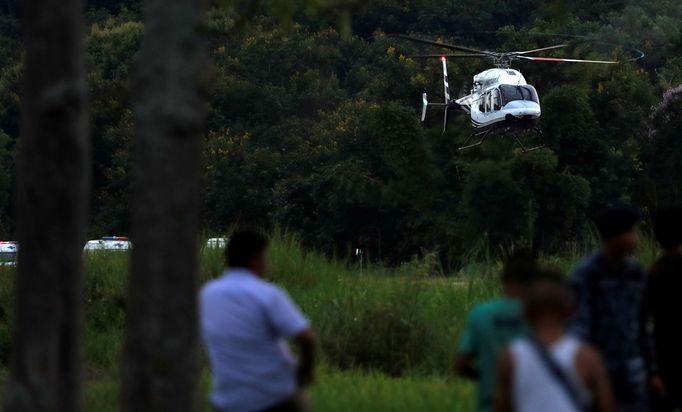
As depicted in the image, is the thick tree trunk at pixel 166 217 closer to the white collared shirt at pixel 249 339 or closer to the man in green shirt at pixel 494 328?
the white collared shirt at pixel 249 339

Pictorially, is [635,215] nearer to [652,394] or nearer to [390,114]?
[652,394]

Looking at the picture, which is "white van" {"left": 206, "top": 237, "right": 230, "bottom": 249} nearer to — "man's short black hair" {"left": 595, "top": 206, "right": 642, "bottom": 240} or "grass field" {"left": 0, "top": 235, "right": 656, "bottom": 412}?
"grass field" {"left": 0, "top": 235, "right": 656, "bottom": 412}

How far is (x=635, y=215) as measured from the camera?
28.1 ft

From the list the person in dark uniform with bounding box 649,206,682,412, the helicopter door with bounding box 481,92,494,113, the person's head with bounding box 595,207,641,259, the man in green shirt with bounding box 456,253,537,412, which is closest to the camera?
the man in green shirt with bounding box 456,253,537,412

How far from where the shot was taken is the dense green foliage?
67.4m

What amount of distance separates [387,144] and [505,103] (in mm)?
21219

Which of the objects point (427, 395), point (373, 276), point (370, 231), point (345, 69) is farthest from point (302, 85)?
point (427, 395)

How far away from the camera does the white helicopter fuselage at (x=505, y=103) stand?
52375mm

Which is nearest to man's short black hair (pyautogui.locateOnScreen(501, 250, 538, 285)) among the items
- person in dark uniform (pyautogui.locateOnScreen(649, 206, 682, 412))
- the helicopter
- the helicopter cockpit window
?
person in dark uniform (pyautogui.locateOnScreen(649, 206, 682, 412))

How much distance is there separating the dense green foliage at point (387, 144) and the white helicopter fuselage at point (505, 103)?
4949 millimetres

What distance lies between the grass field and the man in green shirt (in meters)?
5.11

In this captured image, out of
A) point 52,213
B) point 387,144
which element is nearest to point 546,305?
point 52,213

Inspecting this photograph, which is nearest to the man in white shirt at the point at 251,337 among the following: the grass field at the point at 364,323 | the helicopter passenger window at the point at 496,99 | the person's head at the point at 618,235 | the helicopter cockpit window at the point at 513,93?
the person's head at the point at 618,235

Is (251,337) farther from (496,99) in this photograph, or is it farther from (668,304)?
(496,99)
